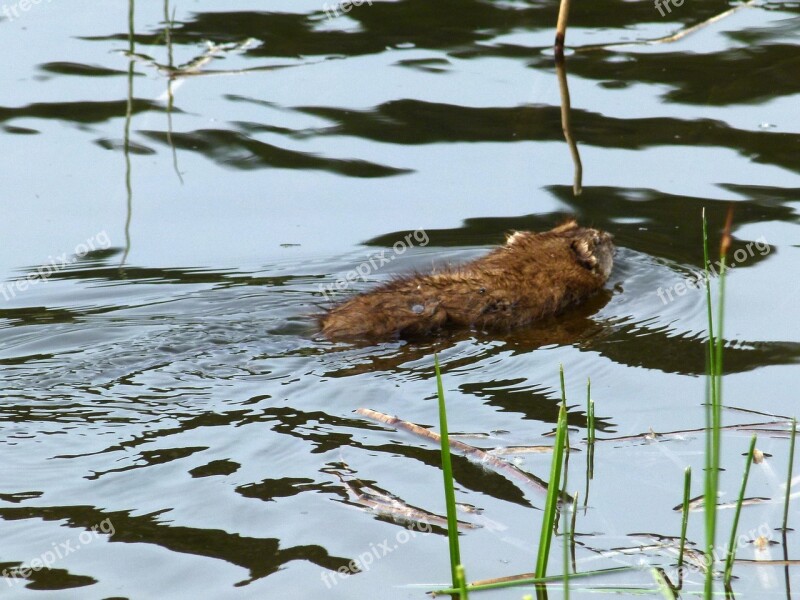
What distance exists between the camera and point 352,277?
8711 millimetres

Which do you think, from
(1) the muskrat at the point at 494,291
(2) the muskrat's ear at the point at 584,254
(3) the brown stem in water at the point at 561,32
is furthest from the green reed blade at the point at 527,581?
(3) the brown stem in water at the point at 561,32

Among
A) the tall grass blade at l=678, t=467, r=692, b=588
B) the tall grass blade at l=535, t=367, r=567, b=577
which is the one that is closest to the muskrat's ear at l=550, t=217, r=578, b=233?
the tall grass blade at l=678, t=467, r=692, b=588

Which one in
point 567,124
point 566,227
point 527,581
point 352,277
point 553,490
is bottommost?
point 352,277

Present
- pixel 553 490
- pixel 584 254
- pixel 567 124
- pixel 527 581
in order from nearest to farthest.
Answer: pixel 553 490
pixel 527 581
pixel 584 254
pixel 567 124

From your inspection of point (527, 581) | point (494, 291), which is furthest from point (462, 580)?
point (494, 291)

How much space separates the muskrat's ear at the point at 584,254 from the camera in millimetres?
8602

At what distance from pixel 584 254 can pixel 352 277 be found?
1.62m

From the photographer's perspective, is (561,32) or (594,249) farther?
(561,32)

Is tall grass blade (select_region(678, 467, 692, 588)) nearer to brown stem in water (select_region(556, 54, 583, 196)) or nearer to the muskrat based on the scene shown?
the muskrat

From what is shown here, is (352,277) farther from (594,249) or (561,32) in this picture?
(561,32)

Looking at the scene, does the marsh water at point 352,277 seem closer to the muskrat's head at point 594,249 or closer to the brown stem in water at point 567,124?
the brown stem in water at point 567,124

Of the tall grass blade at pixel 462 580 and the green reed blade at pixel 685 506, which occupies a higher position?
the tall grass blade at pixel 462 580

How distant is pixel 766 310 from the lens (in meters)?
7.90

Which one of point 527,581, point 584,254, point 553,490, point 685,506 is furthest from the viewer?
point 584,254
